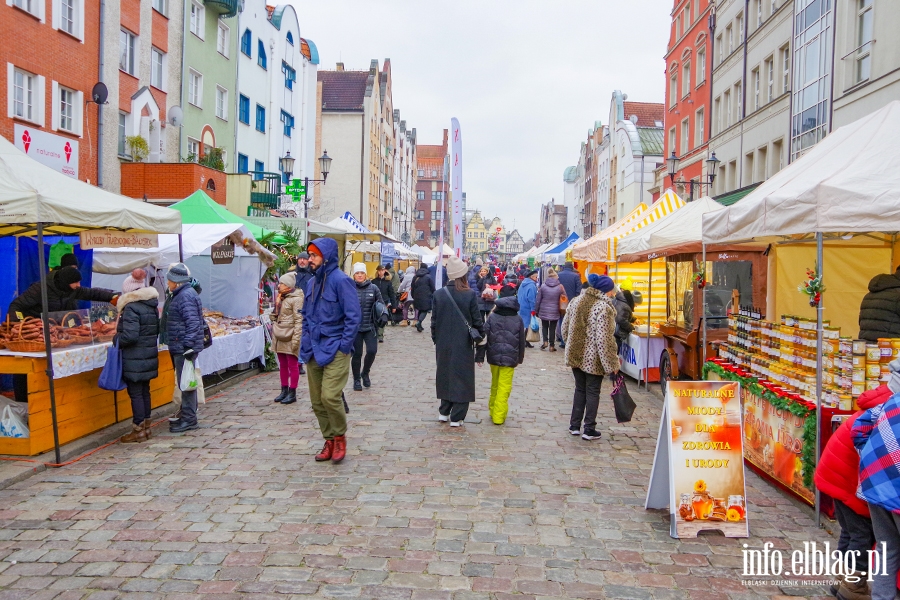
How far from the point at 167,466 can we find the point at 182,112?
59.5 feet

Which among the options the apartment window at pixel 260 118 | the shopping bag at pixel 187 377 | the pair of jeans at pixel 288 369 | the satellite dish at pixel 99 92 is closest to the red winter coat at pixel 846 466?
the shopping bag at pixel 187 377

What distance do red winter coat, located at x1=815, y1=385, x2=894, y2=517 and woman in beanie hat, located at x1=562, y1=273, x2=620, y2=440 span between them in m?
3.63

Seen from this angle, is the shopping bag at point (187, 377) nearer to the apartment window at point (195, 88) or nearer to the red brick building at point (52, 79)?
the red brick building at point (52, 79)

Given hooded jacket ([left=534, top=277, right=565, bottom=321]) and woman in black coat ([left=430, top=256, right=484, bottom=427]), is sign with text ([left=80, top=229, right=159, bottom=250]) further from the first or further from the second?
hooded jacket ([left=534, top=277, right=565, bottom=321])

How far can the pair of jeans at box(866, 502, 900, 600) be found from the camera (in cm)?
378

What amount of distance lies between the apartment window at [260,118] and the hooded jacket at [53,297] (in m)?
23.7

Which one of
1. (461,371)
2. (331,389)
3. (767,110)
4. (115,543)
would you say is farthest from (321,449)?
(767,110)

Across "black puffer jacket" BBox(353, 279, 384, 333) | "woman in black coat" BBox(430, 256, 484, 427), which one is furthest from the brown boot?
"black puffer jacket" BBox(353, 279, 384, 333)

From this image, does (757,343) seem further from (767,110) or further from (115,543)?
(767,110)

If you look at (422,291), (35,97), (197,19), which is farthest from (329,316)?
(197,19)

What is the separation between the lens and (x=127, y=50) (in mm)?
20047

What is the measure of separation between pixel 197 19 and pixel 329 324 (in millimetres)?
21676

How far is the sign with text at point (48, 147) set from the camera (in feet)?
51.1

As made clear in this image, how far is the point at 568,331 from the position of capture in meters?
8.25
